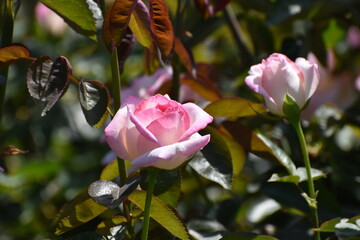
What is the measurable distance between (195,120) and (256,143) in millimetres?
262

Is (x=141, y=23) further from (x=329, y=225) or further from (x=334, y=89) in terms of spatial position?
(x=334, y=89)

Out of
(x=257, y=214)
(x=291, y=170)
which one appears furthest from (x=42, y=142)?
(x=291, y=170)

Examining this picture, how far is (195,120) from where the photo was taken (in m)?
0.68

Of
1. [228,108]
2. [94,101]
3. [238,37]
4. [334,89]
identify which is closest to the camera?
[94,101]

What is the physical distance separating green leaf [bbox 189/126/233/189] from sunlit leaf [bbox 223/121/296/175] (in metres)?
0.10

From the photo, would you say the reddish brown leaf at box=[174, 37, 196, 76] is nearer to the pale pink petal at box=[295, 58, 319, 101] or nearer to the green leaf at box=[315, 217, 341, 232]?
the pale pink petal at box=[295, 58, 319, 101]

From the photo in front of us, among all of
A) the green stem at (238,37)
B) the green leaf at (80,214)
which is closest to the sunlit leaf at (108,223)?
the green leaf at (80,214)

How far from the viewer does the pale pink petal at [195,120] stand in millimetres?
666

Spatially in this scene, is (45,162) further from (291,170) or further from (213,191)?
(291,170)

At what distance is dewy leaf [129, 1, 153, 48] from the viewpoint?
0.76 meters

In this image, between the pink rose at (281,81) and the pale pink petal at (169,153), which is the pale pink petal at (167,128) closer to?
the pale pink petal at (169,153)

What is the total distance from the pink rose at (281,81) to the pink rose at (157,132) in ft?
0.45

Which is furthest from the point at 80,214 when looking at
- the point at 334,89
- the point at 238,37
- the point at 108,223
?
the point at 334,89

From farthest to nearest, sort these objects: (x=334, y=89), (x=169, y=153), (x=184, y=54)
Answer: (x=334, y=89) → (x=184, y=54) → (x=169, y=153)
